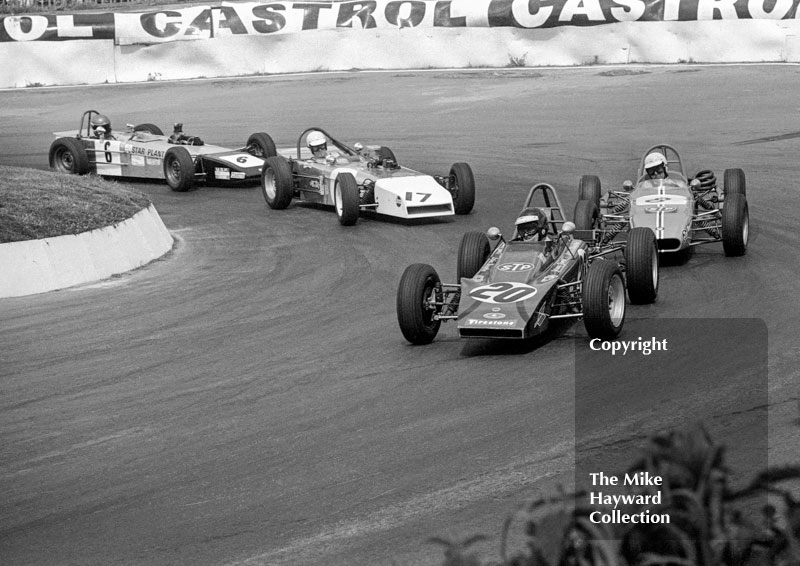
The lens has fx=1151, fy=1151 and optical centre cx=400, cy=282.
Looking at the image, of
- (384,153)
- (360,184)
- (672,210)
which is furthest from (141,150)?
(672,210)

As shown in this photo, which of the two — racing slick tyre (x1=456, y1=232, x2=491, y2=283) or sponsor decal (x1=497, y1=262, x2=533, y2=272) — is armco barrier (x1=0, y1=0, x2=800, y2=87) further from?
sponsor decal (x1=497, y1=262, x2=533, y2=272)

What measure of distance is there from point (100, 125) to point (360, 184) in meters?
6.77

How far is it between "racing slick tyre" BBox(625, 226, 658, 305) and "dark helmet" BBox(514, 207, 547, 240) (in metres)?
0.82

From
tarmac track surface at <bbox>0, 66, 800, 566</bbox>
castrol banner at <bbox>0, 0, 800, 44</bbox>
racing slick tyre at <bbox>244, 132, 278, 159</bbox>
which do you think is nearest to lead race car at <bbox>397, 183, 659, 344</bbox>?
tarmac track surface at <bbox>0, 66, 800, 566</bbox>

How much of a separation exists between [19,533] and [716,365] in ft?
16.9

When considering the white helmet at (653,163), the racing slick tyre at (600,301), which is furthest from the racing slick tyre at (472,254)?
the white helmet at (653,163)

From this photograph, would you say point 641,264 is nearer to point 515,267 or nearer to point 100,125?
point 515,267

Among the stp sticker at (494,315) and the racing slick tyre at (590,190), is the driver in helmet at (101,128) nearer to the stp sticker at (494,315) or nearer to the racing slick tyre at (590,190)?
the racing slick tyre at (590,190)

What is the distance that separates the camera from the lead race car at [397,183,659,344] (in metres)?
9.27

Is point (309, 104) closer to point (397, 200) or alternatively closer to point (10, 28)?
point (10, 28)

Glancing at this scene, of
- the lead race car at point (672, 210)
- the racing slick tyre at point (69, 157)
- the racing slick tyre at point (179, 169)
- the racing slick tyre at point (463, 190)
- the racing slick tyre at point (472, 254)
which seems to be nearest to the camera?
the racing slick tyre at point (472, 254)

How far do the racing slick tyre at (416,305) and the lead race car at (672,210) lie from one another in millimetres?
3596

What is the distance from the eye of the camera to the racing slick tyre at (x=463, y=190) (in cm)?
1652

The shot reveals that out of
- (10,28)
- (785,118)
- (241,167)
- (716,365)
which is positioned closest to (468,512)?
(716,365)
